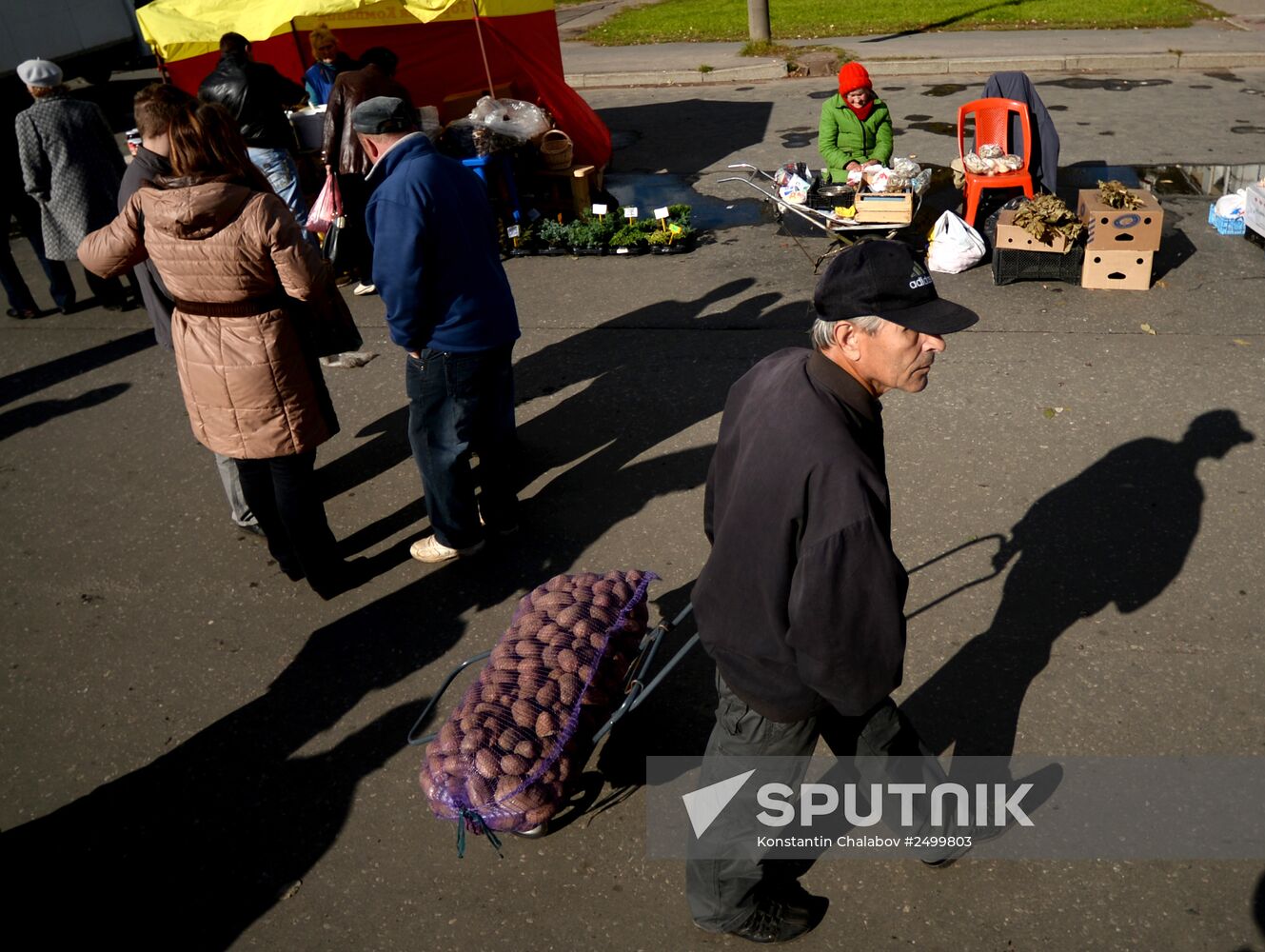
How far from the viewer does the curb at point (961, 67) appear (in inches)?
508

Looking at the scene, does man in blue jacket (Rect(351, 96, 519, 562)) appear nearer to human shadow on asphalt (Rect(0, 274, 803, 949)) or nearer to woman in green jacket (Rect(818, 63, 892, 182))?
human shadow on asphalt (Rect(0, 274, 803, 949))

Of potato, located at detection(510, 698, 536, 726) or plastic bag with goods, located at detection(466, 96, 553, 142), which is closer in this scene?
potato, located at detection(510, 698, 536, 726)

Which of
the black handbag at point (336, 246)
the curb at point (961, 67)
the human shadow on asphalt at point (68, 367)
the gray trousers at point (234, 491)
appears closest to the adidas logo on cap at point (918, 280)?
the gray trousers at point (234, 491)

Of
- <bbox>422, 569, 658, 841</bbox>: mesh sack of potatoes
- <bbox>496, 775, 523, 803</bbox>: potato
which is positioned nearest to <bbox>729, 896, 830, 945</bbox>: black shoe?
<bbox>422, 569, 658, 841</bbox>: mesh sack of potatoes

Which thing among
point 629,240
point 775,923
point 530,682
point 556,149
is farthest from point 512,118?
point 775,923

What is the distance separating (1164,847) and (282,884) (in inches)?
114

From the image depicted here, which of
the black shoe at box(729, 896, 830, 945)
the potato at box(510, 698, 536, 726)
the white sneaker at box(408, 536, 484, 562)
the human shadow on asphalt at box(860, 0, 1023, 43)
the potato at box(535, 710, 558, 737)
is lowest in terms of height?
the black shoe at box(729, 896, 830, 945)

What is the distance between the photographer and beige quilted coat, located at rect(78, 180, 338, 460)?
12.1 feet

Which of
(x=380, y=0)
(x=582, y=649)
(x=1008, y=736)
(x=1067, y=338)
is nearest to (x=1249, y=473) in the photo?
(x=1067, y=338)

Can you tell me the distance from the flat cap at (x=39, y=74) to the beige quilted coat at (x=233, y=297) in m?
3.62

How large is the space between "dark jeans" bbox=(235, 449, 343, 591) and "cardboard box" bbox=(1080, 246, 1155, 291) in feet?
17.6

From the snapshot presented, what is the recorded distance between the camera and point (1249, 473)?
485 cm

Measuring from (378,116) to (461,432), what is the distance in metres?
1.34

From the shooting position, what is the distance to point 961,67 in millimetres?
13516
